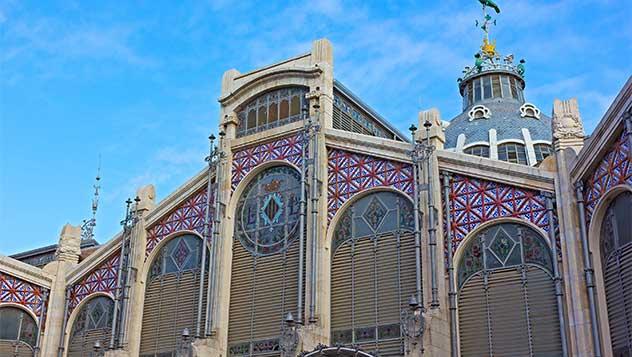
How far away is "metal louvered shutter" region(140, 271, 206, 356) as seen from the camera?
29.2m

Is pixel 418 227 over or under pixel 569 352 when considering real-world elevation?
over

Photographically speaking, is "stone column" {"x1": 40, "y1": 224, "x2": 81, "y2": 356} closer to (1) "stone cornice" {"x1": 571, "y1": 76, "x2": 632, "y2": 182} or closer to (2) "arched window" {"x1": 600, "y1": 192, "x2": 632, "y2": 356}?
(1) "stone cornice" {"x1": 571, "y1": 76, "x2": 632, "y2": 182}

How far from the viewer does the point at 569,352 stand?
21938 millimetres

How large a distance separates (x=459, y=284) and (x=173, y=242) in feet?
40.1

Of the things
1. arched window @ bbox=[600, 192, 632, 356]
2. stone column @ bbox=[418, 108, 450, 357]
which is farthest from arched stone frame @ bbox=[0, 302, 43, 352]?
arched window @ bbox=[600, 192, 632, 356]

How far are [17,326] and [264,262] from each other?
11.3m

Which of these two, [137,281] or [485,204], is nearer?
[485,204]

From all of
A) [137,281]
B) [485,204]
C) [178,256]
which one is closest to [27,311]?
[137,281]

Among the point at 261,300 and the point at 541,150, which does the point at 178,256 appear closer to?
the point at 261,300

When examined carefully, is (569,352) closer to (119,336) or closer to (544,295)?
(544,295)

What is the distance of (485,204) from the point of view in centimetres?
2484

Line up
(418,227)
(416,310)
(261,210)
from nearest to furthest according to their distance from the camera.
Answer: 1. (416,310)
2. (418,227)
3. (261,210)

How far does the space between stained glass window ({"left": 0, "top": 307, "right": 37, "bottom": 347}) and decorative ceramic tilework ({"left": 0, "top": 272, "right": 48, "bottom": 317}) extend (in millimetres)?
362

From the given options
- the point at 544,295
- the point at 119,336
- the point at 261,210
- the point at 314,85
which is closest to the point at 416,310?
the point at 544,295
